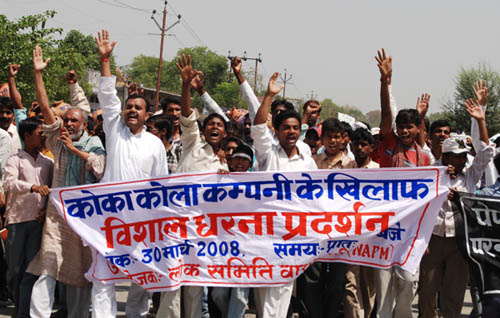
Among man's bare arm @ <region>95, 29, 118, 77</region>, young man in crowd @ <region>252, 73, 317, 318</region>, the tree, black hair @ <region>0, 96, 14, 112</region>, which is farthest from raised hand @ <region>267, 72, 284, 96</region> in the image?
the tree

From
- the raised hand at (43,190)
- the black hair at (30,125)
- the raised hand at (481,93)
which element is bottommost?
the raised hand at (43,190)

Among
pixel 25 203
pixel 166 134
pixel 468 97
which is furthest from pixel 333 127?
pixel 468 97

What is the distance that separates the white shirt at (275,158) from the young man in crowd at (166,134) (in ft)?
4.79

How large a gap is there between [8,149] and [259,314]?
3.30 meters

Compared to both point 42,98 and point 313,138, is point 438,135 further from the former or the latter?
point 42,98

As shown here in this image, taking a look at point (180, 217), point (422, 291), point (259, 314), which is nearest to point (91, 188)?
point (180, 217)

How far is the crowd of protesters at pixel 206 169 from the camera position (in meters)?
5.39

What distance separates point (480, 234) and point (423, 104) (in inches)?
77.8

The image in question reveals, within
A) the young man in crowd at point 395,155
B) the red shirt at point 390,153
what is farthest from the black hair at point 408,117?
the red shirt at point 390,153

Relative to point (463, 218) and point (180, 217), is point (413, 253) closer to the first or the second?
point (463, 218)

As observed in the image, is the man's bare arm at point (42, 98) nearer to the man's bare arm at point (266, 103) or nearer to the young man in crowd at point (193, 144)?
the young man in crowd at point (193, 144)

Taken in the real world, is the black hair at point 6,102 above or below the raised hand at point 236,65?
below

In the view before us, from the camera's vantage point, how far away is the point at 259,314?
5.46 metres

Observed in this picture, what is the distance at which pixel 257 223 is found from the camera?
5344 millimetres
